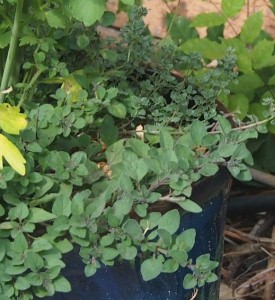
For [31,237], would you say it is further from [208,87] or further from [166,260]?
[208,87]

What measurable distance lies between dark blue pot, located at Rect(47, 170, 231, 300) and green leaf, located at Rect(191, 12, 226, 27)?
2.39 feet

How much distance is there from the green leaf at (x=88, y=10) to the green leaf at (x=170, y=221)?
26 cm

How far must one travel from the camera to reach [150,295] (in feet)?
3.92

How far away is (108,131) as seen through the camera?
1.29 meters

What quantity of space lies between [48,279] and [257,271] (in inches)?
39.3

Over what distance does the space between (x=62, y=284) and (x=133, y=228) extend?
116 millimetres

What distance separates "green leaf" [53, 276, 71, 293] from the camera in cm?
107

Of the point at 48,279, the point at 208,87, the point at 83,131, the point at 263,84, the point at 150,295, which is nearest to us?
the point at 48,279

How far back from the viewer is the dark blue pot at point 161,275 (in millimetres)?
1150

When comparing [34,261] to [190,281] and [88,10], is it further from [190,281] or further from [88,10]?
[88,10]

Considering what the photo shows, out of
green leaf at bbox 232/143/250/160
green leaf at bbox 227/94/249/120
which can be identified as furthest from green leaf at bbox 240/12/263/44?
green leaf at bbox 232/143/250/160

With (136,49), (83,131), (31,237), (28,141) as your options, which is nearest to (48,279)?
(31,237)

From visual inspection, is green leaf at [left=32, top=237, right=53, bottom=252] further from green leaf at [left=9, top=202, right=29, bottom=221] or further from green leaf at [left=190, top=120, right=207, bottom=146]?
green leaf at [left=190, top=120, right=207, bottom=146]

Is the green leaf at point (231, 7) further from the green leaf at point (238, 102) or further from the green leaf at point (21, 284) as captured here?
the green leaf at point (21, 284)
